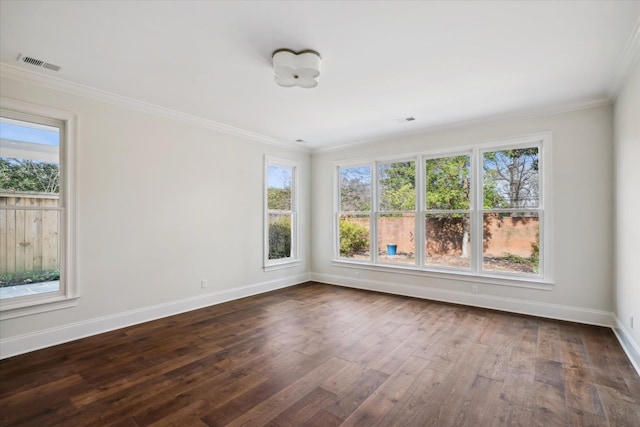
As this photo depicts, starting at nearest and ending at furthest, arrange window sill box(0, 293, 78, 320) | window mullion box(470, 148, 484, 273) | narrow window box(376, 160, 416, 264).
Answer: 1. window sill box(0, 293, 78, 320)
2. window mullion box(470, 148, 484, 273)
3. narrow window box(376, 160, 416, 264)

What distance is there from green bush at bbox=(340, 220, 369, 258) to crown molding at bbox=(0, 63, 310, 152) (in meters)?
2.41

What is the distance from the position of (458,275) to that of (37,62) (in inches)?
220

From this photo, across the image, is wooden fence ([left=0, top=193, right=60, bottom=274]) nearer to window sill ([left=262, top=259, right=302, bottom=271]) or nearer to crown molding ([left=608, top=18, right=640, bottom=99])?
window sill ([left=262, top=259, right=302, bottom=271])

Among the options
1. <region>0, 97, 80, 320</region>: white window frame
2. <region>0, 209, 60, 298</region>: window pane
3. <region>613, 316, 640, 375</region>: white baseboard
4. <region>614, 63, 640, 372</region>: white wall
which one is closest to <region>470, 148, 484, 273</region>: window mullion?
<region>614, 63, 640, 372</region>: white wall

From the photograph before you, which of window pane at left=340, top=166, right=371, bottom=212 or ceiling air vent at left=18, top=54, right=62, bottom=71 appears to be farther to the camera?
window pane at left=340, top=166, right=371, bottom=212

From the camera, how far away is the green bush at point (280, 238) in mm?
5859

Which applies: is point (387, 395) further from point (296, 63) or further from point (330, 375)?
point (296, 63)

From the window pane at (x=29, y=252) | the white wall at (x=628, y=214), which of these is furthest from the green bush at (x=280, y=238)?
the white wall at (x=628, y=214)

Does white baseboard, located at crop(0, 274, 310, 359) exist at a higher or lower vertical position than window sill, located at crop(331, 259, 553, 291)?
lower

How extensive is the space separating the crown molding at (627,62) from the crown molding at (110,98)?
4.55m

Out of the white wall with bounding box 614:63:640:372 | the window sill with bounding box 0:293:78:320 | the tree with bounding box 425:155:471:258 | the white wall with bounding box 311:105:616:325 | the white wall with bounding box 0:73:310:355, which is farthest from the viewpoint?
the tree with bounding box 425:155:471:258

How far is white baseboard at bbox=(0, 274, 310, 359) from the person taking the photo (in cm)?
306

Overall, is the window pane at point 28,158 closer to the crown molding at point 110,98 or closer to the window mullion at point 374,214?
the crown molding at point 110,98

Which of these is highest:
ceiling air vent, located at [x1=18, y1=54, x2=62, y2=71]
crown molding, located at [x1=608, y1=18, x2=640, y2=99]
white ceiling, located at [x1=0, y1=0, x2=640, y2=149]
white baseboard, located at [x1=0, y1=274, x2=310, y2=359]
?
white ceiling, located at [x1=0, y1=0, x2=640, y2=149]
